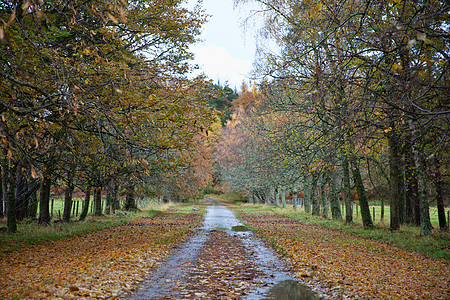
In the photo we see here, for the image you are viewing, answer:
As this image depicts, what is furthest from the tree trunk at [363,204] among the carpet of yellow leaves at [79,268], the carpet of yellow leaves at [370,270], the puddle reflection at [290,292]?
the puddle reflection at [290,292]

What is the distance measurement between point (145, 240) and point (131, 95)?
17.2 ft

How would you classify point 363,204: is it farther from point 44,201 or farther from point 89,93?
point 44,201

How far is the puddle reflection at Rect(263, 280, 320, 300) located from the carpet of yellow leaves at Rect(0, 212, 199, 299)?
2.50m

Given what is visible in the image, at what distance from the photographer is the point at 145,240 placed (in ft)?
39.6

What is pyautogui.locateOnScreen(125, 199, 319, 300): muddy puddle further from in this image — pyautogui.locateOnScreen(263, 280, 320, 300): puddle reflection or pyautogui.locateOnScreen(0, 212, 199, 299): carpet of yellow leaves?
pyautogui.locateOnScreen(0, 212, 199, 299): carpet of yellow leaves

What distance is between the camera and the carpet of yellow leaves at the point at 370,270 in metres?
5.98

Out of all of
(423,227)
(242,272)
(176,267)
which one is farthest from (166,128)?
(423,227)

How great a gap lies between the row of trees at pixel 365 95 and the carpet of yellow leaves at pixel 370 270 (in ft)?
7.73

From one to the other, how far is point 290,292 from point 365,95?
527cm

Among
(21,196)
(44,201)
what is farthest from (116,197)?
(44,201)

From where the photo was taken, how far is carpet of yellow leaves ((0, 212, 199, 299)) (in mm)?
5445

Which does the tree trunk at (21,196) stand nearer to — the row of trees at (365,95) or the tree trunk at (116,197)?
the tree trunk at (116,197)

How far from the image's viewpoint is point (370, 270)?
25.1ft

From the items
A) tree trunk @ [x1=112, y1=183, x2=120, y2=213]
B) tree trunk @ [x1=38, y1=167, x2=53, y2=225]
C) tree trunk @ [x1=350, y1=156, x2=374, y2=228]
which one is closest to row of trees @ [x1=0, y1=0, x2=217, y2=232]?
tree trunk @ [x1=38, y1=167, x2=53, y2=225]
